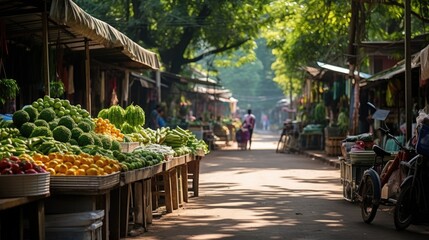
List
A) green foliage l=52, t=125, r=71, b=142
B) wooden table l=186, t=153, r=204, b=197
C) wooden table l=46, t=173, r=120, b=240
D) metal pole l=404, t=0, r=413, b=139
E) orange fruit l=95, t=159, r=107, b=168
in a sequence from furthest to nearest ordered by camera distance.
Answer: wooden table l=186, t=153, r=204, b=197 < metal pole l=404, t=0, r=413, b=139 < green foliage l=52, t=125, r=71, b=142 < orange fruit l=95, t=159, r=107, b=168 < wooden table l=46, t=173, r=120, b=240

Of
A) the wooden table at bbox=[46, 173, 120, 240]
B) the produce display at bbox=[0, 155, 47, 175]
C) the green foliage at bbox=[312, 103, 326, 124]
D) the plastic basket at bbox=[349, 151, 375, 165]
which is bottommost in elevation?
the wooden table at bbox=[46, 173, 120, 240]

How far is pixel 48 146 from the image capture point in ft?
26.3

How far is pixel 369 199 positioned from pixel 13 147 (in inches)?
196

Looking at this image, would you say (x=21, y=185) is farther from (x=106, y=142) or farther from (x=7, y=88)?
(x=7, y=88)

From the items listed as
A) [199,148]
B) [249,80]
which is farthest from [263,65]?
[199,148]

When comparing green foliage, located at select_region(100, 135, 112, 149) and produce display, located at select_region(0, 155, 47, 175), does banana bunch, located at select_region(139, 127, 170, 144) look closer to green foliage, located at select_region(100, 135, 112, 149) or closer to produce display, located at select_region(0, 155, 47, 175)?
green foliage, located at select_region(100, 135, 112, 149)

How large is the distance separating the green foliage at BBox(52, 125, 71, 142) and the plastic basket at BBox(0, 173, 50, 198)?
2792 mm

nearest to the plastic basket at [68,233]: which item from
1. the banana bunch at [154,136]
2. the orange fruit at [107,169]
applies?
the orange fruit at [107,169]

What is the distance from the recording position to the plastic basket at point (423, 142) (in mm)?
8633

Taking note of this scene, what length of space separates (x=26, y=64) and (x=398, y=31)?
812 inches

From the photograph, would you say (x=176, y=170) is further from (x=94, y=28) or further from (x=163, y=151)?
(x=94, y=28)

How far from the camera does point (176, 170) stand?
38.1ft

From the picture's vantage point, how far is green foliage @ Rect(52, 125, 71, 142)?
884 centimetres

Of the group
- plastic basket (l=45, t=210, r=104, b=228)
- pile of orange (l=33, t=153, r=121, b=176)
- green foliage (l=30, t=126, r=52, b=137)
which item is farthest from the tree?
plastic basket (l=45, t=210, r=104, b=228)
